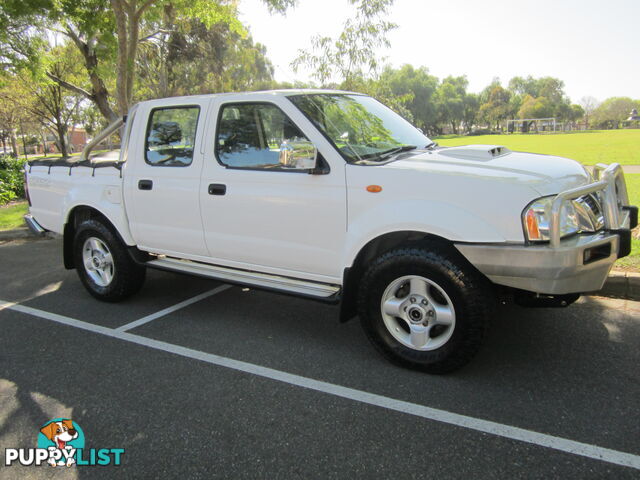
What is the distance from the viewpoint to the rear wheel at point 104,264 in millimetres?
4781

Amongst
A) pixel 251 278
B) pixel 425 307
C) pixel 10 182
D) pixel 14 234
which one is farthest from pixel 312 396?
pixel 10 182

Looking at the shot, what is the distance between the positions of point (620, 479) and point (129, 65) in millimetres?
10522

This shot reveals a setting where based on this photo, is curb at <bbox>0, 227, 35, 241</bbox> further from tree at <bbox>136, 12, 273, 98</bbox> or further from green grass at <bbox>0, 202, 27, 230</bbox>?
tree at <bbox>136, 12, 273, 98</bbox>

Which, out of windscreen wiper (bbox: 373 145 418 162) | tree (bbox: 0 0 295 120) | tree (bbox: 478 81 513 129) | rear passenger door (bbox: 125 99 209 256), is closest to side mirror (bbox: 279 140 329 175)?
windscreen wiper (bbox: 373 145 418 162)

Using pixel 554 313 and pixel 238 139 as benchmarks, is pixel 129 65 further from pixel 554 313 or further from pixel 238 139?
pixel 554 313

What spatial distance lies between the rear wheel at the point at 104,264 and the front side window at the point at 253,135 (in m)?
1.65

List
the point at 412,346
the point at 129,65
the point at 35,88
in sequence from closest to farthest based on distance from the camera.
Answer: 1. the point at 412,346
2. the point at 129,65
3. the point at 35,88

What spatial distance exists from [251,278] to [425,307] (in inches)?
59.2

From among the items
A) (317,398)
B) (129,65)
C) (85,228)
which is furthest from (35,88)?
(317,398)

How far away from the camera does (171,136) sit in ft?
14.4

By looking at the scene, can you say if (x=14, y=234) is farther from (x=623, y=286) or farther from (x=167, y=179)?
(x=623, y=286)

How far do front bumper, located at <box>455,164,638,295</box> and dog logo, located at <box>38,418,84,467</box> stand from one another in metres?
2.57

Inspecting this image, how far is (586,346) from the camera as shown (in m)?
3.60

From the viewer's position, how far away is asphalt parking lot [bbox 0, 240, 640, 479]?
8.14 feet
